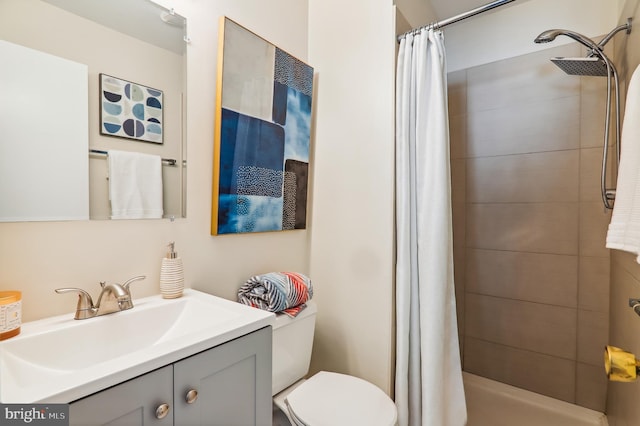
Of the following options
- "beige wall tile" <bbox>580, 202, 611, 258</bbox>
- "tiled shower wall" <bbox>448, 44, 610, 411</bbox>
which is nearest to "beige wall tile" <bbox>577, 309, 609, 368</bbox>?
"tiled shower wall" <bbox>448, 44, 610, 411</bbox>

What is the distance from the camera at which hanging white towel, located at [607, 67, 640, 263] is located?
0.83 metres

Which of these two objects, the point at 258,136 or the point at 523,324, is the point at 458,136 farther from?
the point at 258,136

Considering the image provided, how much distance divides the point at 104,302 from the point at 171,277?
20 centimetres

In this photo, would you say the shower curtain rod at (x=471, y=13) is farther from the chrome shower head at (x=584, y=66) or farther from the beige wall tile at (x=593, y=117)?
the beige wall tile at (x=593, y=117)

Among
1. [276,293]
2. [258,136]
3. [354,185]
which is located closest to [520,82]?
[354,185]

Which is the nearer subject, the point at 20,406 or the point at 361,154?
the point at 20,406

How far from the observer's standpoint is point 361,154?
5.13ft

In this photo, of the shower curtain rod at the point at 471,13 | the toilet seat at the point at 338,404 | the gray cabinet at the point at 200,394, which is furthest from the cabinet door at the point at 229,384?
the shower curtain rod at the point at 471,13

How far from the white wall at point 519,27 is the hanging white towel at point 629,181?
4.04ft

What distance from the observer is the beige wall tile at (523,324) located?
1.80 meters

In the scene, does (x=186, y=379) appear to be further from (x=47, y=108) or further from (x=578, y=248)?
(x=578, y=248)

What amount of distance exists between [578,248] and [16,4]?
2.56m

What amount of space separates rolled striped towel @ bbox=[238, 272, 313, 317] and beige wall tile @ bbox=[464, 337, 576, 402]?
4.69ft

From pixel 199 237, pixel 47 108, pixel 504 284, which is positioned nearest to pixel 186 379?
pixel 199 237
